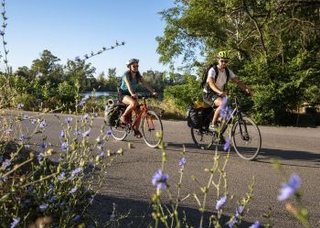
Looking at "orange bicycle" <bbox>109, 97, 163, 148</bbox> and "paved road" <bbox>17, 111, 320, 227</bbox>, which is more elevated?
"orange bicycle" <bbox>109, 97, 163, 148</bbox>

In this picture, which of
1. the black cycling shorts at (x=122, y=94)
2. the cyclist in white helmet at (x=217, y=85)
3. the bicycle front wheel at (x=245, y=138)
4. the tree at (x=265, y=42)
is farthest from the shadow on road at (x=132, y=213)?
the tree at (x=265, y=42)

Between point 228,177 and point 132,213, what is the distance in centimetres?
248

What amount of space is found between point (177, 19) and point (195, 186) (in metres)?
25.1

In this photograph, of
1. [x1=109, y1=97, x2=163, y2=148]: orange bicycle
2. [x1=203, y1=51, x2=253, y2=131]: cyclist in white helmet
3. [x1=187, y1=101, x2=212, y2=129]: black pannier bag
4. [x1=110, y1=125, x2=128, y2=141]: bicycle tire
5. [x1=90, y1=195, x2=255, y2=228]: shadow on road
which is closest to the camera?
[x1=90, y1=195, x2=255, y2=228]: shadow on road

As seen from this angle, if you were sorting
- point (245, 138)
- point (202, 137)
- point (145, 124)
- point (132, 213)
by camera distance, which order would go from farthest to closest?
point (145, 124) < point (202, 137) < point (245, 138) < point (132, 213)

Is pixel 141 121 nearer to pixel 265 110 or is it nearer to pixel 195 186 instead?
pixel 195 186

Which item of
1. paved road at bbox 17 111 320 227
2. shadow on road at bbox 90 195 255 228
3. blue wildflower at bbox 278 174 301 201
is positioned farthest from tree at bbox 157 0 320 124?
blue wildflower at bbox 278 174 301 201

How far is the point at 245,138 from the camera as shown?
8.79 meters

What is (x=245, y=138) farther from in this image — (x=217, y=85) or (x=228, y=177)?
(x=228, y=177)

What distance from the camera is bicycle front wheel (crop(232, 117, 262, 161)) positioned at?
342 inches

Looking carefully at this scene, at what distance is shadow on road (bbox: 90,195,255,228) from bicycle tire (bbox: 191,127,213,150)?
469cm

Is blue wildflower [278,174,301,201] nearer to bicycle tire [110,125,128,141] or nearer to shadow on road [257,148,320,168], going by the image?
shadow on road [257,148,320,168]

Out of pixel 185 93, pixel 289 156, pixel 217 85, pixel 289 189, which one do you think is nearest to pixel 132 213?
pixel 289 189

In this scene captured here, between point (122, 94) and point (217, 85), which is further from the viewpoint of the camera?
point (122, 94)
